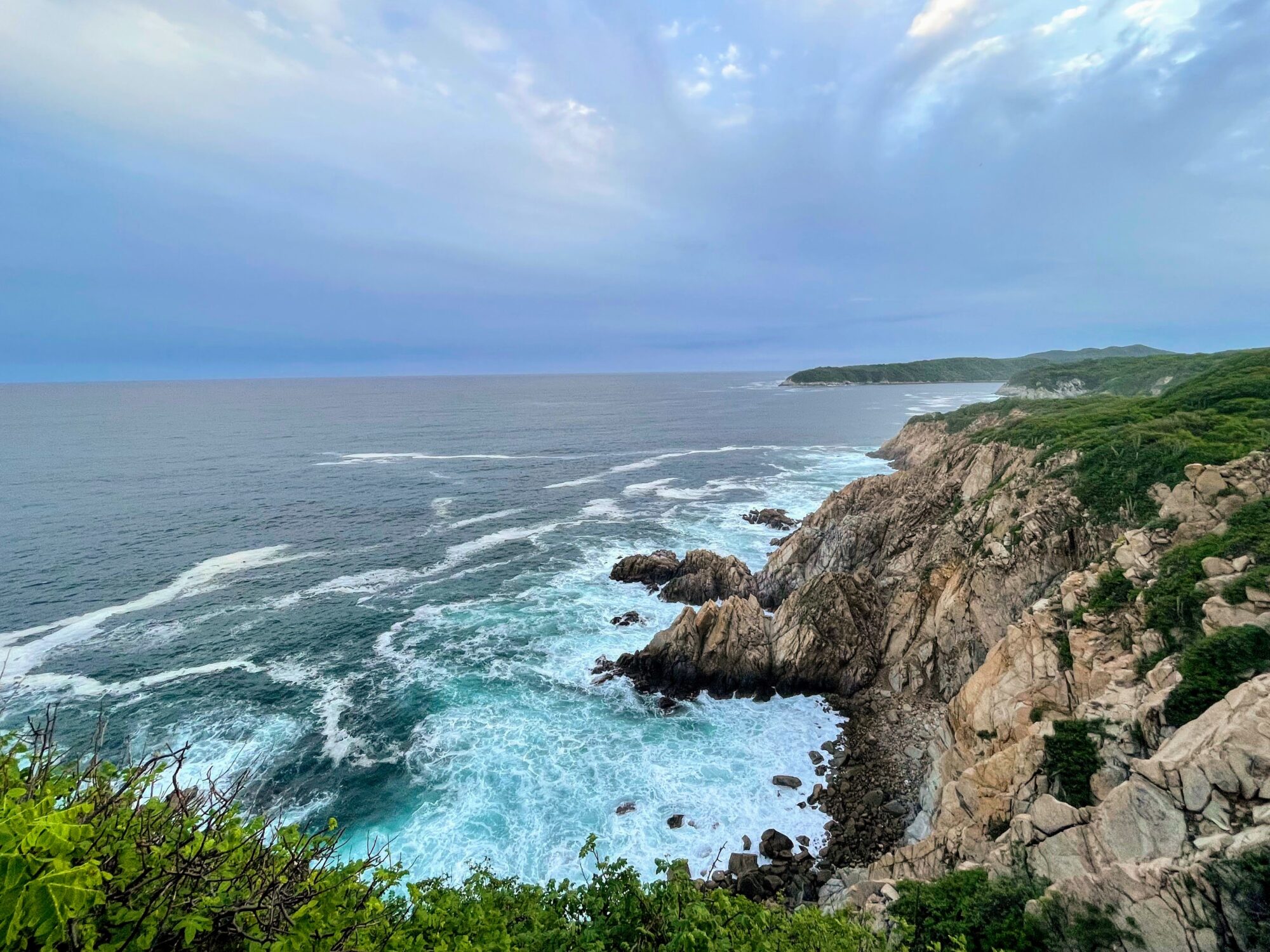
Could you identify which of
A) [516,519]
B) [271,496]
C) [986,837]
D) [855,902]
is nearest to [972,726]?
[986,837]

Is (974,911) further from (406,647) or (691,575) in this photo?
(406,647)

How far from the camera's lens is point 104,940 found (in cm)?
534

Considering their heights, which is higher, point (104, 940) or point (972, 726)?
point (104, 940)

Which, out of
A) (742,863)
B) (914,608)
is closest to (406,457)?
(914,608)

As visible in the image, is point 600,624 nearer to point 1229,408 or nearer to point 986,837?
point 986,837

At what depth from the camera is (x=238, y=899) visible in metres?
6.09

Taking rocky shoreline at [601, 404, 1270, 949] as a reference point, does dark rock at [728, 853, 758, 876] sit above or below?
below

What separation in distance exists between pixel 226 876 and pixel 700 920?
316 inches

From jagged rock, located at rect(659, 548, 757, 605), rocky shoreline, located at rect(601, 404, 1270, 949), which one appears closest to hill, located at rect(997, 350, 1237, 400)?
rocky shoreline, located at rect(601, 404, 1270, 949)

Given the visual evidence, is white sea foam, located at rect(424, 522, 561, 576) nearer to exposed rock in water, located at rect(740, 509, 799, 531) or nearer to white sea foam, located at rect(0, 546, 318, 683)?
white sea foam, located at rect(0, 546, 318, 683)

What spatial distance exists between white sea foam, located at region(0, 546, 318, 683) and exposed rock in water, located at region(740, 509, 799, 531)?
160ft

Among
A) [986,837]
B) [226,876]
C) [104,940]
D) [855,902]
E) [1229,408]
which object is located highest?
[1229,408]

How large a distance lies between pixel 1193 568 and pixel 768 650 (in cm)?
2129

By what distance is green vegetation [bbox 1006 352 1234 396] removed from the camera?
89.5 m
